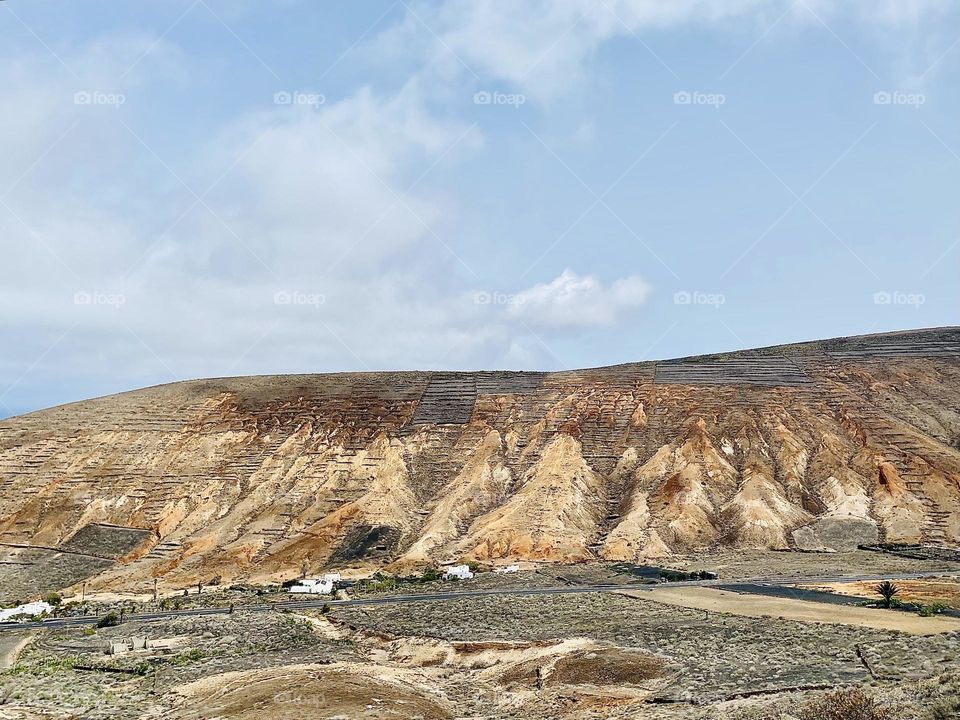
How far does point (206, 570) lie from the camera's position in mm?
61750

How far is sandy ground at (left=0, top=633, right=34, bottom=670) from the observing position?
34938mm

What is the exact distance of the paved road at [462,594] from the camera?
4434 cm

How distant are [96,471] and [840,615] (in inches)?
2648

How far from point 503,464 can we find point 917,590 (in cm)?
3804

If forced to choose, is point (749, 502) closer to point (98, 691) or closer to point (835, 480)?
point (835, 480)

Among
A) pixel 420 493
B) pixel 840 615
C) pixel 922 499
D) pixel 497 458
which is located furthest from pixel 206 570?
pixel 922 499

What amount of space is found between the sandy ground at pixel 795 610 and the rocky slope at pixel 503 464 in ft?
55.0

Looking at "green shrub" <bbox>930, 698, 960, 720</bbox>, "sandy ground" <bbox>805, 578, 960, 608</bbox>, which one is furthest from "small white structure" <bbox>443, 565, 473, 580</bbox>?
"green shrub" <bbox>930, 698, 960, 720</bbox>

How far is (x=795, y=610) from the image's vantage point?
35438mm

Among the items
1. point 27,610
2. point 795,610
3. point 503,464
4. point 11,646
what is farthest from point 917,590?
point 27,610

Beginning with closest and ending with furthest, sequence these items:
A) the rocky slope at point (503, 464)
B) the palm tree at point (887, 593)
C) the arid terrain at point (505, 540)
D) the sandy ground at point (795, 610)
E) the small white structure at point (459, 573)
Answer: the arid terrain at point (505, 540) < the sandy ground at point (795, 610) < the palm tree at point (887, 593) < the small white structure at point (459, 573) < the rocky slope at point (503, 464)

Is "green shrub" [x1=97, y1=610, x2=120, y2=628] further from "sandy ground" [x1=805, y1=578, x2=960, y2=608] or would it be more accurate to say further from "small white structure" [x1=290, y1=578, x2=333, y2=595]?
"sandy ground" [x1=805, y1=578, x2=960, y2=608]

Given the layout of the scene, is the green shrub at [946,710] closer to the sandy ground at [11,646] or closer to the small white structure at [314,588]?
the sandy ground at [11,646]

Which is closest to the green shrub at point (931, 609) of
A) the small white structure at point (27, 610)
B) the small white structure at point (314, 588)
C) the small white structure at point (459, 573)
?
the small white structure at point (459, 573)
